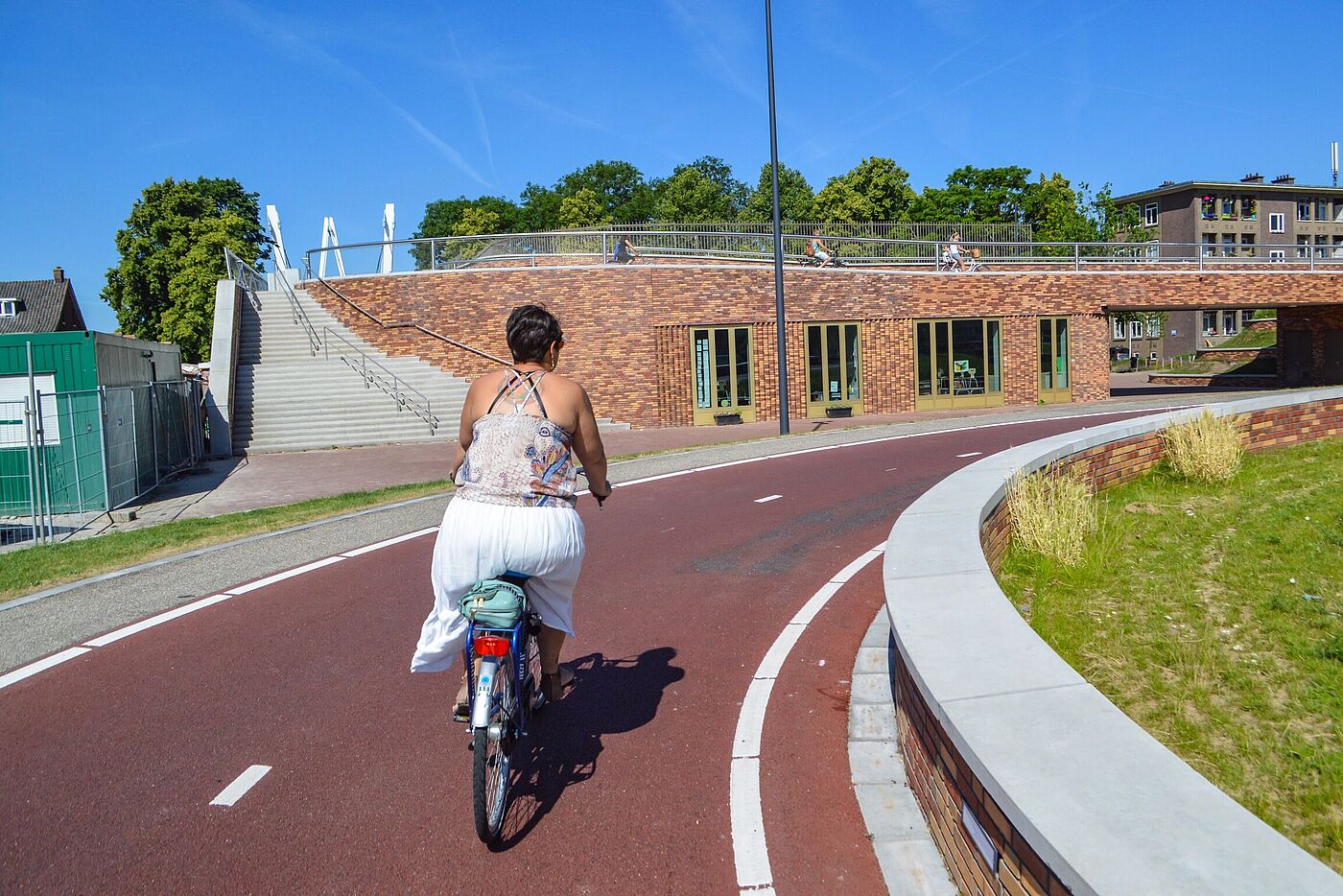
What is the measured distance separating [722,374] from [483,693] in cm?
2362

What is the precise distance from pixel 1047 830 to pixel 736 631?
425 centimetres

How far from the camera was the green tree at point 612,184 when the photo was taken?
101 m

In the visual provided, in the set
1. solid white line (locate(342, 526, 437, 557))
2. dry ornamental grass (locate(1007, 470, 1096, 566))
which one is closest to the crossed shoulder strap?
dry ornamental grass (locate(1007, 470, 1096, 566))

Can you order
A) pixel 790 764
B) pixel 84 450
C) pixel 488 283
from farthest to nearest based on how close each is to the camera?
pixel 488 283 → pixel 84 450 → pixel 790 764

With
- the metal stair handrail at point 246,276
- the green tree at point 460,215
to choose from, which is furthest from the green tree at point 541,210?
the metal stair handrail at point 246,276

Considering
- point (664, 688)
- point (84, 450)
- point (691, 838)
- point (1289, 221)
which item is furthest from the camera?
point (1289, 221)

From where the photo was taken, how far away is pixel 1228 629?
570 cm

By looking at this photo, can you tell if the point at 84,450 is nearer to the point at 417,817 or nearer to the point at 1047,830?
the point at 417,817

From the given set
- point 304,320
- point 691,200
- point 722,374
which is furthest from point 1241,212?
point 304,320

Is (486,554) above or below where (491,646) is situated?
above

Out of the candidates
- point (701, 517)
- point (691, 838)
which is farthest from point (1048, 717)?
point (701, 517)

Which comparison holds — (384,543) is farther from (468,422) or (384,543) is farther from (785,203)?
(785,203)

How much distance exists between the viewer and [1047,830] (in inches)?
101

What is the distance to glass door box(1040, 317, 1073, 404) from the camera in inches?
1210
